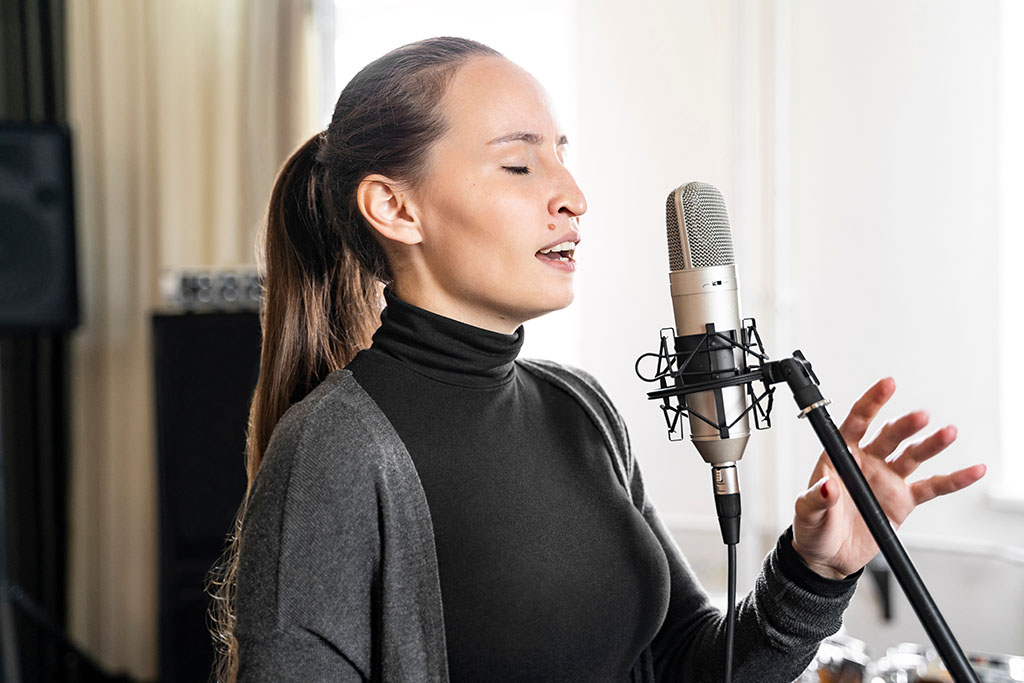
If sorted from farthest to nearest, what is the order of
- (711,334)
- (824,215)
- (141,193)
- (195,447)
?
(141,193) → (195,447) → (824,215) → (711,334)

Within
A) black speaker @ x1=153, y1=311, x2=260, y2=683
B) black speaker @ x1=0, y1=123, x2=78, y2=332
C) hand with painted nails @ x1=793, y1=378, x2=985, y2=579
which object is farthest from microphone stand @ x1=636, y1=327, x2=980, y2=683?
black speaker @ x1=0, y1=123, x2=78, y2=332

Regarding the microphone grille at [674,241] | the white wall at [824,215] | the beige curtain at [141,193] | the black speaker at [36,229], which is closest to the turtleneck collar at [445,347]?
the microphone grille at [674,241]

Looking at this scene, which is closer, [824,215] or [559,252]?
[559,252]

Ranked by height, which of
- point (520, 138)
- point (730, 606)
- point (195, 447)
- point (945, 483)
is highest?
point (520, 138)

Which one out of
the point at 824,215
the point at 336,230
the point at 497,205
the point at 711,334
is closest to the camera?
the point at 711,334

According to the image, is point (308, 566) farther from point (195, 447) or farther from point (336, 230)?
point (195, 447)

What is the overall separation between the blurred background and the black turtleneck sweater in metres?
1.83

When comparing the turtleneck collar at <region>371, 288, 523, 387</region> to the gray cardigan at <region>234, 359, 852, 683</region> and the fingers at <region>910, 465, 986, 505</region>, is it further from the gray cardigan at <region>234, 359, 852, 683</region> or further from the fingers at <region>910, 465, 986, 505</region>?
the fingers at <region>910, 465, 986, 505</region>

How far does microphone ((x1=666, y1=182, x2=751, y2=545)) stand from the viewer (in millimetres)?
803

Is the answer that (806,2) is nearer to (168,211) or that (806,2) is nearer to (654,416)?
(654,416)

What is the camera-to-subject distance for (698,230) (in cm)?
84

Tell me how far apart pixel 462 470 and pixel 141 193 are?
303cm

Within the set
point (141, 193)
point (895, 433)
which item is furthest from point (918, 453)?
point (141, 193)

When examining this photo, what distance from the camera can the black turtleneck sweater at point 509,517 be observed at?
36.2 inches
